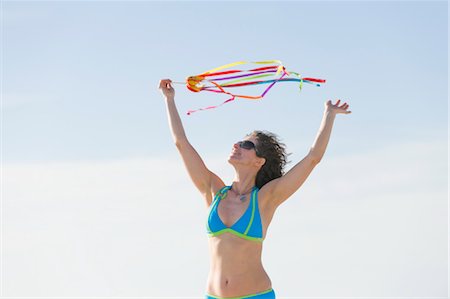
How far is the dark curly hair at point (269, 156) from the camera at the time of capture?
25.3ft

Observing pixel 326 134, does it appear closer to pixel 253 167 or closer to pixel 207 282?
pixel 253 167

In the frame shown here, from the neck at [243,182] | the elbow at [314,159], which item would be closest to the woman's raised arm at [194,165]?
the neck at [243,182]

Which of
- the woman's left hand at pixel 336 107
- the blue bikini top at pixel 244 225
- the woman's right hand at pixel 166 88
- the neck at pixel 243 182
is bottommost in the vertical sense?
the blue bikini top at pixel 244 225

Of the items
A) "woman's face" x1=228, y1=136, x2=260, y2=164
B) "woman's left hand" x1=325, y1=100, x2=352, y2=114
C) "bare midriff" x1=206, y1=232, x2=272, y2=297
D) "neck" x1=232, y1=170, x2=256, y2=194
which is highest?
"woman's left hand" x1=325, y1=100, x2=352, y2=114

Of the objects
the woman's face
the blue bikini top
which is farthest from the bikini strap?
the woman's face

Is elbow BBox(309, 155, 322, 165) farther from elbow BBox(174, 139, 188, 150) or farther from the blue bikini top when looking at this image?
elbow BBox(174, 139, 188, 150)

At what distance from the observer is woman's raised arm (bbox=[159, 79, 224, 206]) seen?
7609mm

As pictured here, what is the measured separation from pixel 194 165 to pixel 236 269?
3.41 feet

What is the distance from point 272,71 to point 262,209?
1401mm

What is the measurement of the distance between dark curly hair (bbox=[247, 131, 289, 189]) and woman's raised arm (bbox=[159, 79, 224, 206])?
0.38 metres

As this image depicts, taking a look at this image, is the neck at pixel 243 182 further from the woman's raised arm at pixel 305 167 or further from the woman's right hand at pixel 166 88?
the woman's right hand at pixel 166 88

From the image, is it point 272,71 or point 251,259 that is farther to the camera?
point 272,71

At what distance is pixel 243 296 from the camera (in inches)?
279

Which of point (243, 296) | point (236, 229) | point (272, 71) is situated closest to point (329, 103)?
point (272, 71)
